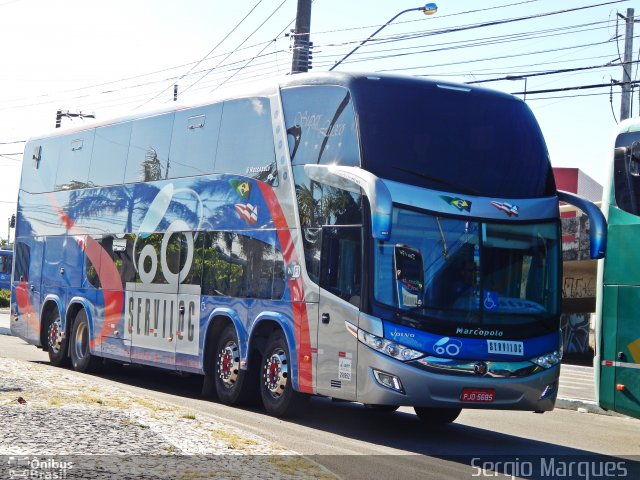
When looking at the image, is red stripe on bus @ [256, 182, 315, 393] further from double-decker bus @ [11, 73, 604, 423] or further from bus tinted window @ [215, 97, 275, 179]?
bus tinted window @ [215, 97, 275, 179]

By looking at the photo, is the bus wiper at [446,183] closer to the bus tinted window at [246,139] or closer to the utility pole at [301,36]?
the bus tinted window at [246,139]

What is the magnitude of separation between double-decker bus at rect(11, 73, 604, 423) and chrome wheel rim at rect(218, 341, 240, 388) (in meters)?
0.04

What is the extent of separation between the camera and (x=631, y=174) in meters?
13.0

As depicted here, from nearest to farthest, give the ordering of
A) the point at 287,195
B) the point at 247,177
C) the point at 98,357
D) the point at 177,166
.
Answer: the point at 287,195
the point at 247,177
the point at 177,166
the point at 98,357

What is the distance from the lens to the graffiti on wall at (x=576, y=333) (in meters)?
39.9

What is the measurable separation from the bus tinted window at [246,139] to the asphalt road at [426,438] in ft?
11.4

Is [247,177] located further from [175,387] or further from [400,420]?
[175,387]

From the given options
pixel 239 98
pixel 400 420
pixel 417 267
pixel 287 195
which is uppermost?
pixel 239 98

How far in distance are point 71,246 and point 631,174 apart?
12296 millimetres

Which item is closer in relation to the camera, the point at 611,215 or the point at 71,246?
the point at 611,215

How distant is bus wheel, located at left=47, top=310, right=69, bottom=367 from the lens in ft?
72.4

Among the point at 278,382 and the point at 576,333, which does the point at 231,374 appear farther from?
the point at 576,333

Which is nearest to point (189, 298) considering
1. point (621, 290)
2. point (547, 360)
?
point (547, 360)

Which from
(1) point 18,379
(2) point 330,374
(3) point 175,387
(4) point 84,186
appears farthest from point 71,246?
(2) point 330,374
